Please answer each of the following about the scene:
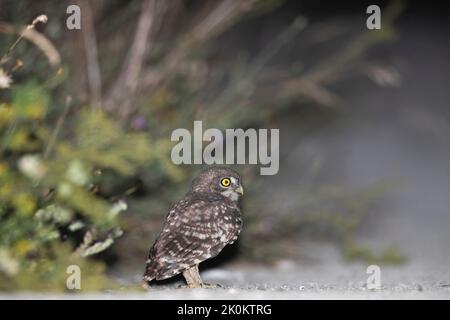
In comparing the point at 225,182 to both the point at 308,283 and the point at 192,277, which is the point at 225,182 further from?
the point at 308,283

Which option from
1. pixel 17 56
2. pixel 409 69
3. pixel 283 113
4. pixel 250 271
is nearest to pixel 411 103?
pixel 409 69

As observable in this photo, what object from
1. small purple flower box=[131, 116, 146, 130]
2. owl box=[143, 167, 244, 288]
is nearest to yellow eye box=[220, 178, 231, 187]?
owl box=[143, 167, 244, 288]

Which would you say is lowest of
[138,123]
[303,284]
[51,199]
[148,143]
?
[303,284]

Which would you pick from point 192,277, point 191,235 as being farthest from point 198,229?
point 192,277

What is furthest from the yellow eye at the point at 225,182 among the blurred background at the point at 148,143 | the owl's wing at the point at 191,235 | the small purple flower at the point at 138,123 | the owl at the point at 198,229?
the small purple flower at the point at 138,123

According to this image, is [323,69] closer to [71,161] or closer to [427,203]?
[71,161]

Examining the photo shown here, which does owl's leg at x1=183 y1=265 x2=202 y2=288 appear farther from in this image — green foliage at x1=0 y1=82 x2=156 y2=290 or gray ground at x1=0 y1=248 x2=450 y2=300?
green foliage at x1=0 y1=82 x2=156 y2=290
